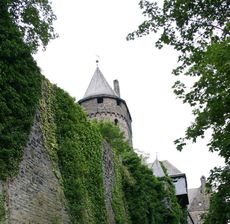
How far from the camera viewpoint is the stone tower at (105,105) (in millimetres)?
41250

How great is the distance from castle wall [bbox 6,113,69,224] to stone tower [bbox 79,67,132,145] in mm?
29835

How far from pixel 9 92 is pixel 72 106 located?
12.4ft

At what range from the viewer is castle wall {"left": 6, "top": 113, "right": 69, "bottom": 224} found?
8.98 meters

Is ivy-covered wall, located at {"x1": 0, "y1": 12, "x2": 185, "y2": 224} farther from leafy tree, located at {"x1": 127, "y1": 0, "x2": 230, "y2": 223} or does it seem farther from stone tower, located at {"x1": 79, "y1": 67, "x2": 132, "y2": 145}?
stone tower, located at {"x1": 79, "y1": 67, "x2": 132, "y2": 145}

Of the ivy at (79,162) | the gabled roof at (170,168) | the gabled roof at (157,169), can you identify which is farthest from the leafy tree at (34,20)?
the gabled roof at (170,168)

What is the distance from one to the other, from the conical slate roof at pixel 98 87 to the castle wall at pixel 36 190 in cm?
3119

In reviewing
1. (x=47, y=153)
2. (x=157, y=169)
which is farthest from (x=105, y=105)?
(x=47, y=153)

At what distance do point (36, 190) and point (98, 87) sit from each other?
33387 mm

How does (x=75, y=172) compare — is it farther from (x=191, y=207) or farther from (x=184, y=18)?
(x=191, y=207)

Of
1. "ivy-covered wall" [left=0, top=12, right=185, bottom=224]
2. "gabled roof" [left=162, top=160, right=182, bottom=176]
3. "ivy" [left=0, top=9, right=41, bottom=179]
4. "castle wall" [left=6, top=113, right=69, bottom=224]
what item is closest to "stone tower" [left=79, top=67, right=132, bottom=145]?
"gabled roof" [left=162, top=160, right=182, bottom=176]

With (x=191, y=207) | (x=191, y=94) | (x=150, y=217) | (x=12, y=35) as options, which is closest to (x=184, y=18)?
(x=191, y=94)

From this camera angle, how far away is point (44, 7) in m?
14.9

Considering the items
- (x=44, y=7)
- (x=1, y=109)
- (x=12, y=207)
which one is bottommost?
(x=12, y=207)

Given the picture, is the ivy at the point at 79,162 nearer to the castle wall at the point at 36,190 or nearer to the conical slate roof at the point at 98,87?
the castle wall at the point at 36,190
